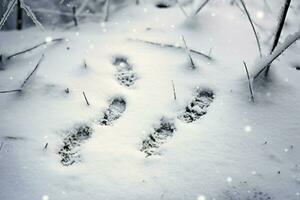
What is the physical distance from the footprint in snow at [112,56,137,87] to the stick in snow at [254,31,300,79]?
55 cm

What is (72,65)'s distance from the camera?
1794mm

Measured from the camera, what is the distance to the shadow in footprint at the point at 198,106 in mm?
1572

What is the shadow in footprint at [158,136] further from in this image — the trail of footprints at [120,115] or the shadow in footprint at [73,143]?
the shadow in footprint at [73,143]

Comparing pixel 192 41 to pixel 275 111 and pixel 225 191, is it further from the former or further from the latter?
pixel 225 191

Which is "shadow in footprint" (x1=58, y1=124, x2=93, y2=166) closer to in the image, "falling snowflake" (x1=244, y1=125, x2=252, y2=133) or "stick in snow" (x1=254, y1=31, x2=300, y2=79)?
"falling snowflake" (x1=244, y1=125, x2=252, y2=133)

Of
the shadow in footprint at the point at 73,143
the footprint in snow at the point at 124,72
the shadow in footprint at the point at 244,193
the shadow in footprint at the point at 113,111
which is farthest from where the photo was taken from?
the footprint in snow at the point at 124,72

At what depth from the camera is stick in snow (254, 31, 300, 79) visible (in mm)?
1420

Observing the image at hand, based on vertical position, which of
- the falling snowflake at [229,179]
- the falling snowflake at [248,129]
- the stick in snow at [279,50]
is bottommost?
the falling snowflake at [229,179]

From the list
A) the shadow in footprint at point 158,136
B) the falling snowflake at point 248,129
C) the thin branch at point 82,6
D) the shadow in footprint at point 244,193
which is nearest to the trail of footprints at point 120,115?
the shadow in footprint at point 158,136

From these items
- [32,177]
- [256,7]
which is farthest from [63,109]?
[256,7]

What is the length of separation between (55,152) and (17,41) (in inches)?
34.7

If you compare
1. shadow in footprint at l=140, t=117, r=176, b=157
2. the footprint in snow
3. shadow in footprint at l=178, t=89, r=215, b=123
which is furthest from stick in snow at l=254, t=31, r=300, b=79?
the footprint in snow

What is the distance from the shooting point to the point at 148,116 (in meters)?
1.56

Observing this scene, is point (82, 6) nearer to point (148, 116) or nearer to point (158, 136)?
point (148, 116)
